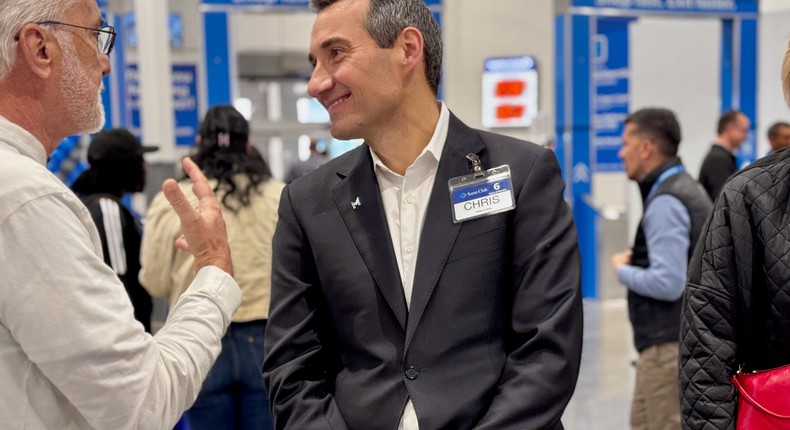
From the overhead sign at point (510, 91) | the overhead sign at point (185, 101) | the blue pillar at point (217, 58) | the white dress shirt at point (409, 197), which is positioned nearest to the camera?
the white dress shirt at point (409, 197)

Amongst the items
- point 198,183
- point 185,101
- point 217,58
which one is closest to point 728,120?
point 217,58

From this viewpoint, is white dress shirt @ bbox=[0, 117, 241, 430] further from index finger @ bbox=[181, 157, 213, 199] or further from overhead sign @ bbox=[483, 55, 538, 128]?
overhead sign @ bbox=[483, 55, 538, 128]

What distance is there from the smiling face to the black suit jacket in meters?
0.15

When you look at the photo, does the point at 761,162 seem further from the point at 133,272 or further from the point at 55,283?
the point at 133,272

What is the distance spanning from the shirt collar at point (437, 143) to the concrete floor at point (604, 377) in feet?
11.3

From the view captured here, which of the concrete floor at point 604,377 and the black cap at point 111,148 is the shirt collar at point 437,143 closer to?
the black cap at point 111,148

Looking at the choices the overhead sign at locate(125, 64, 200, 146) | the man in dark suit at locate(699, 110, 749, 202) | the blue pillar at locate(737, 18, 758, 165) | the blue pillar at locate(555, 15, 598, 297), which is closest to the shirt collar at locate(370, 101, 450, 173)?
the man in dark suit at locate(699, 110, 749, 202)

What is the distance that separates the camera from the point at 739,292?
73.2 inches

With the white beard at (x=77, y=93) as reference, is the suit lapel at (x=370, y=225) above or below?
below

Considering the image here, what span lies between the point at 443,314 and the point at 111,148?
2.36 metres

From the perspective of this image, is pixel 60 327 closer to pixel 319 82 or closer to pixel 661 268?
pixel 319 82

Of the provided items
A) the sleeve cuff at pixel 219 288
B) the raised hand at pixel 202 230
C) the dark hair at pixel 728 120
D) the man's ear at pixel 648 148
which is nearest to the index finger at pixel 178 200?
the raised hand at pixel 202 230

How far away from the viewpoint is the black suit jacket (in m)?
1.72

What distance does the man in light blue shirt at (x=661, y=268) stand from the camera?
3.48m
